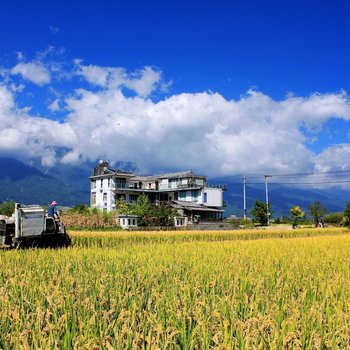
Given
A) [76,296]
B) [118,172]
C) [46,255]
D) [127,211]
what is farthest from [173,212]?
[76,296]

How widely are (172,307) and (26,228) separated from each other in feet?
32.0

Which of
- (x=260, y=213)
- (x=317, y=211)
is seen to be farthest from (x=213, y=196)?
(x=317, y=211)

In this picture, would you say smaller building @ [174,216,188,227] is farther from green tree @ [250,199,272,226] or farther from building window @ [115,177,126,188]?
building window @ [115,177,126,188]

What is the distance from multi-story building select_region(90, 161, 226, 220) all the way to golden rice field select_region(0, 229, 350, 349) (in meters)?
50.1

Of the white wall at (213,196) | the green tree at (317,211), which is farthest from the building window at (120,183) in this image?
the green tree at (317,211)

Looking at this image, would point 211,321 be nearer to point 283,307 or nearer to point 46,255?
point 283,307

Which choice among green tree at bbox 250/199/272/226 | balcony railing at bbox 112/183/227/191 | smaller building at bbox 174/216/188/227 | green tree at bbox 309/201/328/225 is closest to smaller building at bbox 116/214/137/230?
smaller building at bbox 174/216/188/227

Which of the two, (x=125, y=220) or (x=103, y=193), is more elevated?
(x=103, y=193)

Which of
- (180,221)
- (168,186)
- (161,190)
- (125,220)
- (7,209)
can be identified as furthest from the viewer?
(168,186)

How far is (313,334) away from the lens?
3324 millimetres

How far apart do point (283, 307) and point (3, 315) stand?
292cm

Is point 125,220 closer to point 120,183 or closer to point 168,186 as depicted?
point 120,183

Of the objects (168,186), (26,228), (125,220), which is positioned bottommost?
(26,228)

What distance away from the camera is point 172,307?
14.5 ft
